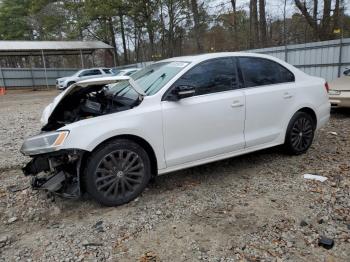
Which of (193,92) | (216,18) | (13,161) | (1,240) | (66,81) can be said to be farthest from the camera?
(216,18)

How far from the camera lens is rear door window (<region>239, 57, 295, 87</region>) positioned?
14.6ft

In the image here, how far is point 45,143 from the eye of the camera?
334 cm

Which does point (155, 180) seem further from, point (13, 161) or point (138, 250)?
point (13, 161)

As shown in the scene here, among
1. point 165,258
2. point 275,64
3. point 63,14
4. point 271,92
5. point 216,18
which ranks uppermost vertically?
point 63,14

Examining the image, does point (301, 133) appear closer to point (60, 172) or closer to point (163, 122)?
point (163, 122)

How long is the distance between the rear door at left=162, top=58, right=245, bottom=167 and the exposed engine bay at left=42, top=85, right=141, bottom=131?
0.53 metres

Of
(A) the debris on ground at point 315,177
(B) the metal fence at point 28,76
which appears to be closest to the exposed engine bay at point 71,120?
(A) the debris on ground at point 315,177

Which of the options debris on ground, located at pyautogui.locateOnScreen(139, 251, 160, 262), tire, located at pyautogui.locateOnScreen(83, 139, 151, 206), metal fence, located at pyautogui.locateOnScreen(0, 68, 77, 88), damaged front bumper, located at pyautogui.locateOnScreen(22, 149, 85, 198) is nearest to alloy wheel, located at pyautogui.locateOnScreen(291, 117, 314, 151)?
tire, located at pyautogui.locateOnScreen(83, 139, 151, 206)

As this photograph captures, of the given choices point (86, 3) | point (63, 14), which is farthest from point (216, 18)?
point (63, 14)

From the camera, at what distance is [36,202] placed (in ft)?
12.5

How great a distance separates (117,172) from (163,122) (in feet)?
2.55

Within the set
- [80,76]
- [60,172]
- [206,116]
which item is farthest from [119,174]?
[80,76]

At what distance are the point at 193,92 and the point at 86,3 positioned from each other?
30.1 meters

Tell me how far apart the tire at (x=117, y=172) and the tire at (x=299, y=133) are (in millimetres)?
2377
